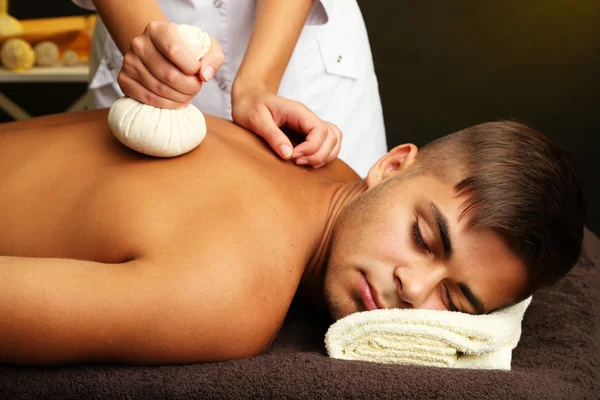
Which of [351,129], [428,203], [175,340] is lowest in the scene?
[351,129]

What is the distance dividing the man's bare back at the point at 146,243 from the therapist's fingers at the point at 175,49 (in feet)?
0.60

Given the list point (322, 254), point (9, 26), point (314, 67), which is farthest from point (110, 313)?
point (9, 26)

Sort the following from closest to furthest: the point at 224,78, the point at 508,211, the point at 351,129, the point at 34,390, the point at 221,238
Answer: the point at 34,390 → the point at 221,238 → the point at 508,211 → the point at 224,78 → the point at 351,129

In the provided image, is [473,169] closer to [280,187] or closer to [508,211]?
[508,211]

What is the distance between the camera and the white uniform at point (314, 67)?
5.62ft

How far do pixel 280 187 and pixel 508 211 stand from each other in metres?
0.42

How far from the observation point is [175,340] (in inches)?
38.9

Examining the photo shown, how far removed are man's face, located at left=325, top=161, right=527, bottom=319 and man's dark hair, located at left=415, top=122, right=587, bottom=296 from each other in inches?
1.1

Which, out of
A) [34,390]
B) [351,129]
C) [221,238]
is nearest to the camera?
[34,390]

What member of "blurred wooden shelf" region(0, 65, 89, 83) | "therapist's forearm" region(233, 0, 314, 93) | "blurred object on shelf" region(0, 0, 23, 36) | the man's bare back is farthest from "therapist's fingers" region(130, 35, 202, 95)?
"blurred object on shelf" region(0, 0, 23, 36)

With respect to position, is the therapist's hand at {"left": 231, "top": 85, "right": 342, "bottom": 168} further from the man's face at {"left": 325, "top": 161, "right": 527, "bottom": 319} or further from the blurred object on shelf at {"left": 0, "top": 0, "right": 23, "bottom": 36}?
the blurred object on shelf at {"left": 0, "top": 0, "right": 23, "bottom": 36}

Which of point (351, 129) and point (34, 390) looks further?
point (351, 129)

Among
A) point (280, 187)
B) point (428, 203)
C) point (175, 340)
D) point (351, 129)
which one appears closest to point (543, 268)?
point (428, 203)

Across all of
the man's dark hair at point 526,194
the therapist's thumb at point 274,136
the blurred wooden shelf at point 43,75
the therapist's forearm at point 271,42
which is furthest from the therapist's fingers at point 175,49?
the blurred wooden shelf at point 43,75
